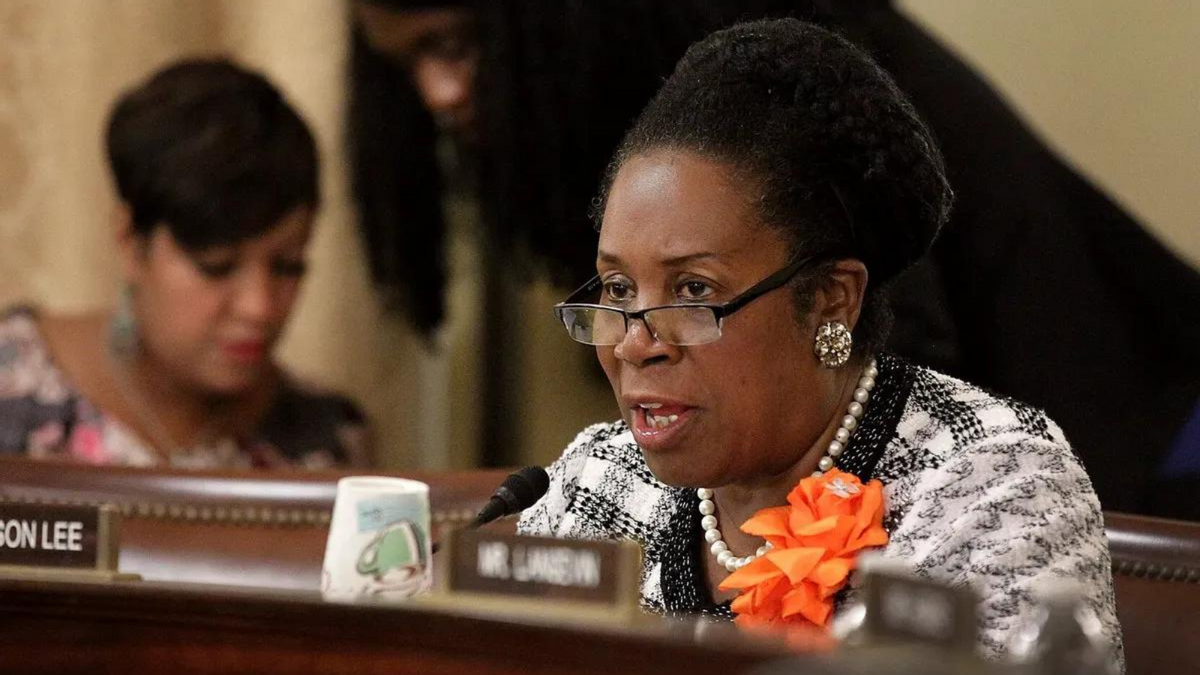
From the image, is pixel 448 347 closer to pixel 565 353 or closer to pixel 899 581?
pixel 565 353

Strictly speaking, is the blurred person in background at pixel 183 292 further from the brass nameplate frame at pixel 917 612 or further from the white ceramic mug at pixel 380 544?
the brass nameplate frame at pixel 917 612

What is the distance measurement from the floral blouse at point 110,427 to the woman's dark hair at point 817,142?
1.78m

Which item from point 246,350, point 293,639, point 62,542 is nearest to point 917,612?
point 293,639

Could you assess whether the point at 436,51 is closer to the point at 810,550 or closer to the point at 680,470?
the point at 680,470

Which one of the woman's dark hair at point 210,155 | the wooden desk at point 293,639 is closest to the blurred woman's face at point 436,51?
the woman's dark hair at point 210,155

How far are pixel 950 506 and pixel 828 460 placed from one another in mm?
176

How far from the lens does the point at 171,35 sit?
3.34 metres

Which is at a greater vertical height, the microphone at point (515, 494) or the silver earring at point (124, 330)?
the silver earring at point (124, 330)

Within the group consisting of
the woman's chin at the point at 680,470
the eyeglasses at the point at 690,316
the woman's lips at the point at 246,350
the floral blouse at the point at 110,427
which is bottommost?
the floral blouse at the point at 110,427

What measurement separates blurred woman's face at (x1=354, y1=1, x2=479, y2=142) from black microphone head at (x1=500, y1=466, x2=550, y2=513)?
1.67 metres

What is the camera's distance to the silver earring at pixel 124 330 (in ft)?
10.9

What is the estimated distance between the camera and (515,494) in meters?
1.66

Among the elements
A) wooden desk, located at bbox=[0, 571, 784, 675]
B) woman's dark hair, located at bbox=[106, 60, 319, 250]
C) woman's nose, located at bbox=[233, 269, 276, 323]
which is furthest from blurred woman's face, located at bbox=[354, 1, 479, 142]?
wooden desk, located at bbox=[0, 571, 784, 675]

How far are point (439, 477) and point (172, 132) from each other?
131cm
